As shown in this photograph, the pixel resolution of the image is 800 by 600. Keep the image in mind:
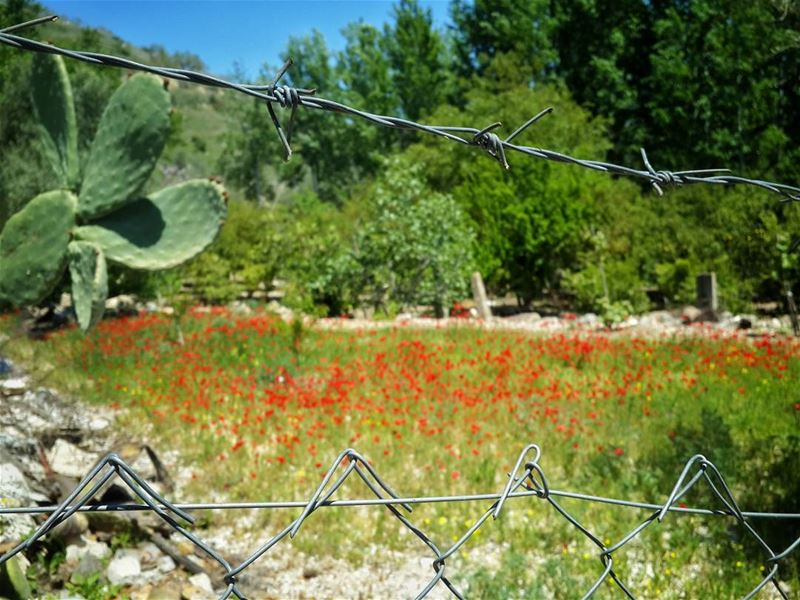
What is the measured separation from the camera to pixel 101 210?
20.1 ft

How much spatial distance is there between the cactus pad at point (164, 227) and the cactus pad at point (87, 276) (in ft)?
1.33

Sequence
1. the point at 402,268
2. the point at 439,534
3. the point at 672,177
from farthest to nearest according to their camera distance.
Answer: the point at 402,268 < the point at 439,534 < the point at 672,177

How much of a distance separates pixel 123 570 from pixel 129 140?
13.4 feet

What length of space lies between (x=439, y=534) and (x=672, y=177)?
116 inches

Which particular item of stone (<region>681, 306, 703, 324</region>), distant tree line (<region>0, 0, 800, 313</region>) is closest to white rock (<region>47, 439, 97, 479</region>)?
distant tree line (<region>0, 0, 800, 313</region>)

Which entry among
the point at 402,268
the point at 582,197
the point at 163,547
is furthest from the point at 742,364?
the point at 582,197

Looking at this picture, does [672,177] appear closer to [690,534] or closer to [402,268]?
[690,534]

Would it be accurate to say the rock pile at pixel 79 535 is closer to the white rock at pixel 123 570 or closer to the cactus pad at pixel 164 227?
the white rock at pixel 123 570

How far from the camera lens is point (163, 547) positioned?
3.87 meters

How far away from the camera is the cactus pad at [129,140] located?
6133mm

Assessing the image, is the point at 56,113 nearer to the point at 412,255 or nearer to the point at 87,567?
the point at 87,567

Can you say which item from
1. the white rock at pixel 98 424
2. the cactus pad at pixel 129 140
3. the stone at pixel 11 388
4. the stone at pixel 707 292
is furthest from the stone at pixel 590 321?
the stone at pixel 11 388

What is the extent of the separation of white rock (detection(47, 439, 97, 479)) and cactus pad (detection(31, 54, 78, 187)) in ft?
7.42

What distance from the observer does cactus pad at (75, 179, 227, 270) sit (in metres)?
6.51
